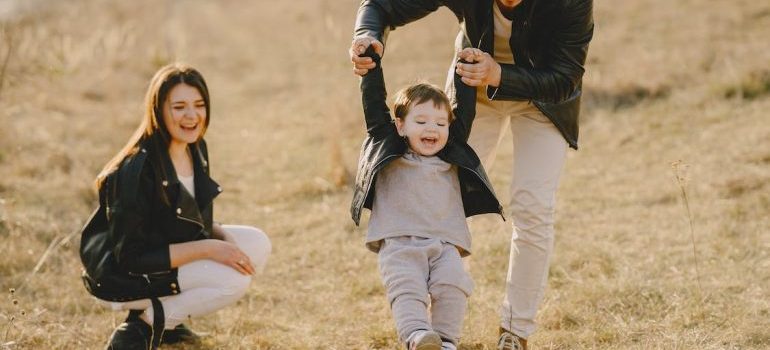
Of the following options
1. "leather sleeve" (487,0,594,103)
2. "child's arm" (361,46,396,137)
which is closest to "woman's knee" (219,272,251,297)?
"child's arm" (361,46,396,137)

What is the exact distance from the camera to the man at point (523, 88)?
11.2ft

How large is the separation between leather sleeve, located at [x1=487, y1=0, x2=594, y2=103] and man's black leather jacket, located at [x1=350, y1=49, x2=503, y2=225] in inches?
6.3

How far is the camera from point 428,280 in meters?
3.33

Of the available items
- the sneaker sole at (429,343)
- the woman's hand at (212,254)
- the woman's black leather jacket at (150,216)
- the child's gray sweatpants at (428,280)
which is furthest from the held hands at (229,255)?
the sneaker sole at (429,343)

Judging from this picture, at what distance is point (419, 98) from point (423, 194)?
373 millimetres

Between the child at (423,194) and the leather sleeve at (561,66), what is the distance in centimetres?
20

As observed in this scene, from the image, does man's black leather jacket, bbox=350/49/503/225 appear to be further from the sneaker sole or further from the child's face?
the sneaker sole

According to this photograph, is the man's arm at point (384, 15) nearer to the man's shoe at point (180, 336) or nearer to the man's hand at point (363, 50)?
the man's hand at point (363, 50)

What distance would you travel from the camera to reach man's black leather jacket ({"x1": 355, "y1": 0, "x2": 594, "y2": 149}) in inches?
135

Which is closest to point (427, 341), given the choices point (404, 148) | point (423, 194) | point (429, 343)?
point (429, 343)

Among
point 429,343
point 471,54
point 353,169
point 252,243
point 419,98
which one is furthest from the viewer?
point 353,169

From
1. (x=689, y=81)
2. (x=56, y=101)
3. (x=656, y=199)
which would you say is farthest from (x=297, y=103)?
(x=656, y=199)

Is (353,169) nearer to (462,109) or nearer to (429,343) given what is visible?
(462,109)

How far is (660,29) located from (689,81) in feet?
7.49
